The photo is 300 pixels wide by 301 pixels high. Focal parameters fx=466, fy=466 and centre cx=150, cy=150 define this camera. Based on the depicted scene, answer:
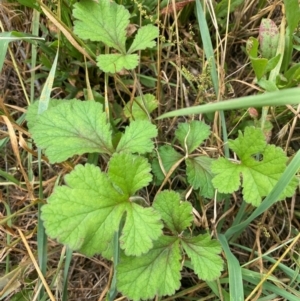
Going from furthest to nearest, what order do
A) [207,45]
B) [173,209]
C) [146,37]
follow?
1. [207,45]
2. [146,37]
3. [173,209]

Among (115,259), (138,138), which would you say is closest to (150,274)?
(115,259)

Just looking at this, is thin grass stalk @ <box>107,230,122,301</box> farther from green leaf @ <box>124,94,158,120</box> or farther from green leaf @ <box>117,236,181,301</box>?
green leaf @ <box>124,94,158,120</box>

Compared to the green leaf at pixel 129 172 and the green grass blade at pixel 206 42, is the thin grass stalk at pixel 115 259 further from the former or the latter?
the green grass blade at pixel 206 42

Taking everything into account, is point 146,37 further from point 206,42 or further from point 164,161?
point 164,161

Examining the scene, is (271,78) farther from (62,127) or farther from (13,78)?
(13,78)

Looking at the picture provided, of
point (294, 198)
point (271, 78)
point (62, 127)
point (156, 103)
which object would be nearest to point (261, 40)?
point (271, 78)

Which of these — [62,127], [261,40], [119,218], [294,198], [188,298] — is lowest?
[188,298]
